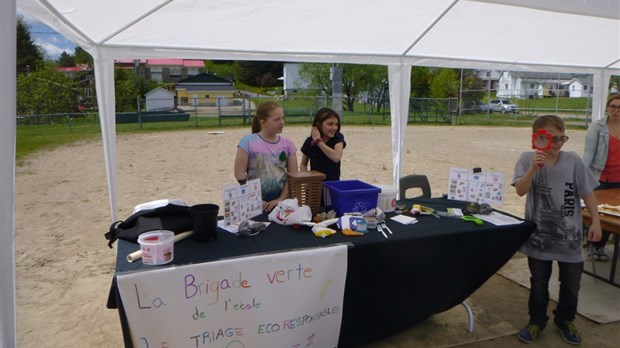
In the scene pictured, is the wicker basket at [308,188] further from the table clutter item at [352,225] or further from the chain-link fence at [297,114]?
the chain-link fence at [297,114]

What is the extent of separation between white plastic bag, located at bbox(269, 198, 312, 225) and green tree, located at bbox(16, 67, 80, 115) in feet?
73.3

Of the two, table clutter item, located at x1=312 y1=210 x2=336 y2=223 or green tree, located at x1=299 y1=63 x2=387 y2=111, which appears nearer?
table clutter item, located at x1=312 y1=210 x2=336 y2=223

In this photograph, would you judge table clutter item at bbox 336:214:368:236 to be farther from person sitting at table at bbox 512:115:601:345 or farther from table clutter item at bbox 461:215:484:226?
person sitting at table at bbox 512:115:601:345

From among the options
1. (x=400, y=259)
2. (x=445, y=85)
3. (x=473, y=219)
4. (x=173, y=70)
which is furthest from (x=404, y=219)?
(x=173, y=70)

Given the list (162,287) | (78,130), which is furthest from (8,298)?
(78,130)

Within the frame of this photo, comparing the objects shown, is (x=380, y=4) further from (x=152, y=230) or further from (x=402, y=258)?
(x=152, y=230)

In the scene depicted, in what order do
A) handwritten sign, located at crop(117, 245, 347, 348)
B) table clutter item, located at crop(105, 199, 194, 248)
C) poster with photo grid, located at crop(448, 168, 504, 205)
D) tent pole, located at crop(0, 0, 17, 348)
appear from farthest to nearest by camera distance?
poster with photo grid, located at crop(448, 168, 504, 205) → table clutter item, located at crop(105, 199, 194, 248) → handwritten sign, located at crop(117, 245, 347, 348) → tent pole, located at crop(0, 0, 17, 348)

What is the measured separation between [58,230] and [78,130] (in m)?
Answer: 13.2

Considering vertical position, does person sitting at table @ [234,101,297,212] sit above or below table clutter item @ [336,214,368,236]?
above

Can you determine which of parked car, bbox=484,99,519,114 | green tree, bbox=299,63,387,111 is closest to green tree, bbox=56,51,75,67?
green tree, bbox=299,63,387,111

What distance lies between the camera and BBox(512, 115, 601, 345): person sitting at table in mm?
2283

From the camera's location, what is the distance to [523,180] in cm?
230

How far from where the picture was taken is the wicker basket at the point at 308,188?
235 cm

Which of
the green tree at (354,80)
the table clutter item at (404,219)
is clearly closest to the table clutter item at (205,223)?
the table clutter item at (404,219)
